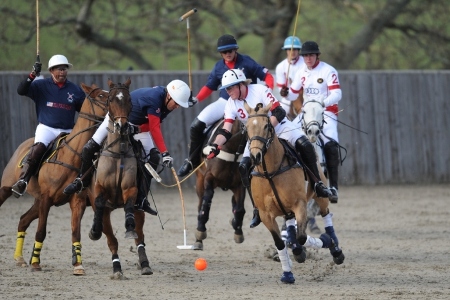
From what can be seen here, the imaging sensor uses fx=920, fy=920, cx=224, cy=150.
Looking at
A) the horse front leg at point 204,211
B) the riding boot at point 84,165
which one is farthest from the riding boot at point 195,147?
the riding boot at point 84,165

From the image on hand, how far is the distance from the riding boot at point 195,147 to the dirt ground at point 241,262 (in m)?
1.12

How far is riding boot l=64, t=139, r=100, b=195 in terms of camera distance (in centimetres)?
1012

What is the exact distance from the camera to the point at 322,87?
41.4 feet

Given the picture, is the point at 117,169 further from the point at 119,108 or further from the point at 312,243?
the point at 312,243

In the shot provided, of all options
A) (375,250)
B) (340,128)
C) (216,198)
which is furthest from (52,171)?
(340,128)

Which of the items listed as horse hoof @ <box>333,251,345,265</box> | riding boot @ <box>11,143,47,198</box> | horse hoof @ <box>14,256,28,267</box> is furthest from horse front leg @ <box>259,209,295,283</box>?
horse hoof @ <box>14,256,28,267</box>

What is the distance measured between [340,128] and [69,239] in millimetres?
8633

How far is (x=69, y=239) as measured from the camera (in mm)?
13445

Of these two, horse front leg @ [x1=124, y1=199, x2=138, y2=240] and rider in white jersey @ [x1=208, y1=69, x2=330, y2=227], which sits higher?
rider in white jersey @ [x1=208, y1=69, x2=330, y2=227]

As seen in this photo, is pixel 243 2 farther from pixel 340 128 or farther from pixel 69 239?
pixel 69 239

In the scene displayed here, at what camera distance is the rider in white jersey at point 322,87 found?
12.1 metres

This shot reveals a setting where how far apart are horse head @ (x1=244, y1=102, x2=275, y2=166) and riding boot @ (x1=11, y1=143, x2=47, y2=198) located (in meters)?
2.84

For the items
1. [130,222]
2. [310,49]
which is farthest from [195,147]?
[130,222]

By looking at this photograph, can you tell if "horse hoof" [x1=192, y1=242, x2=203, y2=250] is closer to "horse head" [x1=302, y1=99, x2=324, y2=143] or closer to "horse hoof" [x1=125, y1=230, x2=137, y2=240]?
"horse head" [x1=302, y1=99, x2=324, y2=143]
